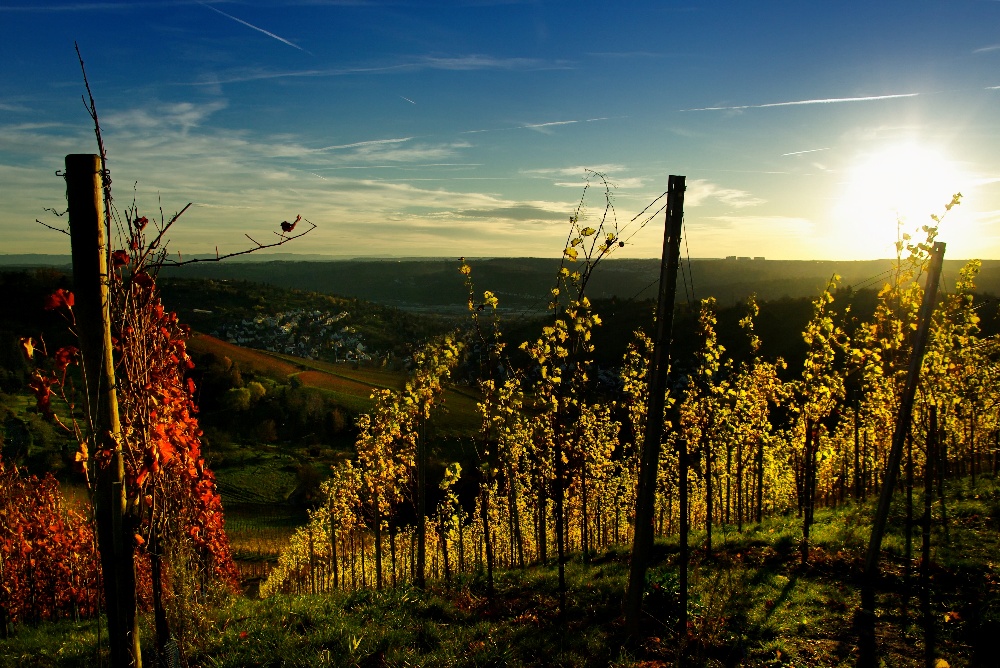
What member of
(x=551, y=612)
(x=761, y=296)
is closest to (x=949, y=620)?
(x=551, y=612)

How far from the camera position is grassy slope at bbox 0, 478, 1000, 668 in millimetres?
6059

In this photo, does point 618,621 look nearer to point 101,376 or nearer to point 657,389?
point 657,389

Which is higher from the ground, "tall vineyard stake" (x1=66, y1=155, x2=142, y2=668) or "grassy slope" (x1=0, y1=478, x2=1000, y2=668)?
"tall vineyard stake" (x1=66, y1=155, x2=142, y2=668)

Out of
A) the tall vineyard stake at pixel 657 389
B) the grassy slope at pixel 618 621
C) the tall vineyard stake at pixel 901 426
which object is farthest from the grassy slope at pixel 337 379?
the tall vineyard stake at pixel 657 389

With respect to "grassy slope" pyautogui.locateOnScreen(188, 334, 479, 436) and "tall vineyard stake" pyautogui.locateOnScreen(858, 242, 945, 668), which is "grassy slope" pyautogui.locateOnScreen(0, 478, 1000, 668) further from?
"grassy slope" pyautogui.locateOnScreen(188, 334, 479, 436)

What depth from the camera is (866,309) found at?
79688 mm

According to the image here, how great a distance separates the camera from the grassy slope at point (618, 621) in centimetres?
606

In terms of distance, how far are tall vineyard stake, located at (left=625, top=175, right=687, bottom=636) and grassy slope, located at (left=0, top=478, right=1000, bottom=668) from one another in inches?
30.7

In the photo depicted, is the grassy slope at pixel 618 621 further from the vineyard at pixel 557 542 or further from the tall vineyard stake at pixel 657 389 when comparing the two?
the tall vineyard stake at pixel 657 389

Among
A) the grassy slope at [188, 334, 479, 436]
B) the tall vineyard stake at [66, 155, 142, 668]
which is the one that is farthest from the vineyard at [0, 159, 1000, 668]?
the grassy slope at [188, 334, 479, 436]

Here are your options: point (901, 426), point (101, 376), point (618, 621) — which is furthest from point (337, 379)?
point (101, 376)

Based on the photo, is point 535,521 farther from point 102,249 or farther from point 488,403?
point 102,249

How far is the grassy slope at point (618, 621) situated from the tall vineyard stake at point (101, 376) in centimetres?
275

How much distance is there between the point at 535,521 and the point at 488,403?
20414mm
